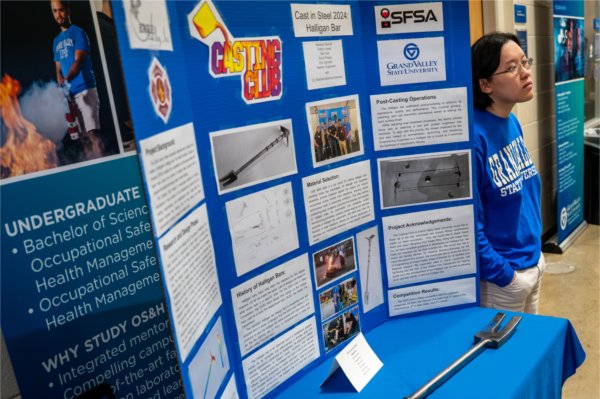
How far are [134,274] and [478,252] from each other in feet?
3.79

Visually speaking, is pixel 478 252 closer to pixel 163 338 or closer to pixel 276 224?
pixel 276 224

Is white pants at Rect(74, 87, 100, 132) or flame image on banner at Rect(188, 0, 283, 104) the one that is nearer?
white pants at Rect(74, 87, 100, 132)

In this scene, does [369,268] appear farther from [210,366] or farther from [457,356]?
[210,366]

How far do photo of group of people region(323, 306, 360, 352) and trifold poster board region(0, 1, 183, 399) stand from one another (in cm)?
53

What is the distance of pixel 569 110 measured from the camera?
13.8ft

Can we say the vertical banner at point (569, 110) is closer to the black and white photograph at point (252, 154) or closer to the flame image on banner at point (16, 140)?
the black and white photograph at point (252, 154)

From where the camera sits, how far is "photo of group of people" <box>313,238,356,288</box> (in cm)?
141

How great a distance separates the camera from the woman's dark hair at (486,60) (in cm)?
197

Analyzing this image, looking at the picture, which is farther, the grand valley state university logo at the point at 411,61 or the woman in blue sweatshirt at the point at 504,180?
the woman in blue sweatshirt at the point at 504,180

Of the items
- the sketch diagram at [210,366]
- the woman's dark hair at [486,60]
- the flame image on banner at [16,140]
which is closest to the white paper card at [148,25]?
the flame image on banner at [16,140]

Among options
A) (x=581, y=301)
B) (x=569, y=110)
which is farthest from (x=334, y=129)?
(x=569, y=110)

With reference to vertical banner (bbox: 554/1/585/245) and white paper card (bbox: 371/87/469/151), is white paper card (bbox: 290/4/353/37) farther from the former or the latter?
vertical banner (bbox: 554/1/585/245)

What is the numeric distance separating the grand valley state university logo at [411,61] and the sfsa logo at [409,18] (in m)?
0.03

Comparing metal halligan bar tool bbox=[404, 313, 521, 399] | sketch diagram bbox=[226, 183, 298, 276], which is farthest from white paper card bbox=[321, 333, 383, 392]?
sketch diagram bbox=[226, 183, 298, 276]
